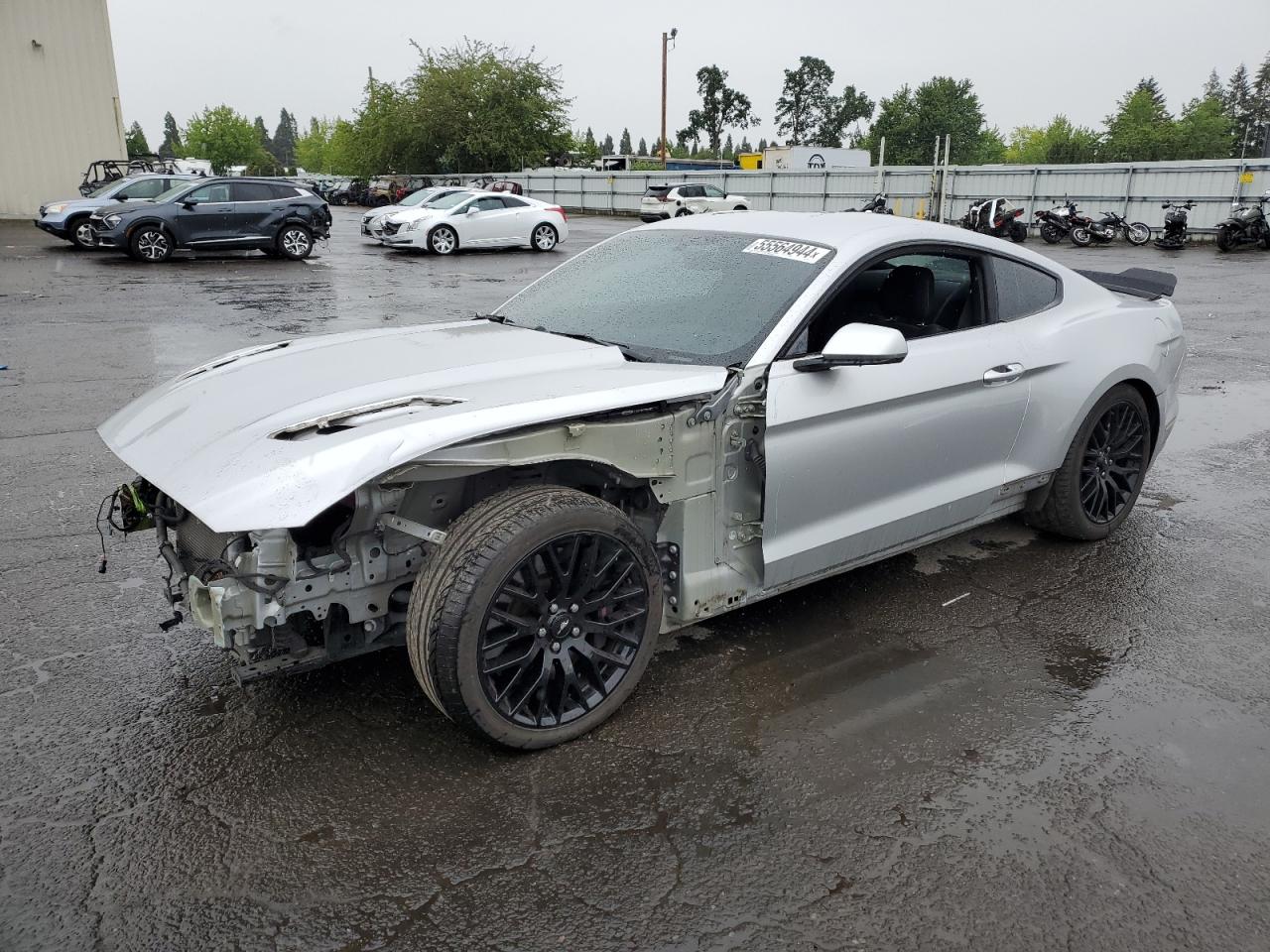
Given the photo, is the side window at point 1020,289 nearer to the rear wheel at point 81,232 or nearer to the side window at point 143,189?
the side window at point 143,189

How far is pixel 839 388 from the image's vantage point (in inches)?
141

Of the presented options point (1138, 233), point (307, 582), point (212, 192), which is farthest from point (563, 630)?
point (1138, 233)

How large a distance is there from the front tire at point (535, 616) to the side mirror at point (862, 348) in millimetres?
948

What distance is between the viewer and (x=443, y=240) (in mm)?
23328

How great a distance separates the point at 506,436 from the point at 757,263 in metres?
1.55

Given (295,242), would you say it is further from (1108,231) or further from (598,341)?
(1108,231)

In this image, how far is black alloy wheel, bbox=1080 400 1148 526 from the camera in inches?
190

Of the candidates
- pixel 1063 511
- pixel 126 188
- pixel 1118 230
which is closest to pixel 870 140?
pixel 1118 230

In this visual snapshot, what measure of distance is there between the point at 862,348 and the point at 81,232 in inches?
888

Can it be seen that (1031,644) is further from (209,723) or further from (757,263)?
(209,723)

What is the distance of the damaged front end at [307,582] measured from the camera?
2818mm

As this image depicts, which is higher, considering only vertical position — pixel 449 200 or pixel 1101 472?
pixel 449 200

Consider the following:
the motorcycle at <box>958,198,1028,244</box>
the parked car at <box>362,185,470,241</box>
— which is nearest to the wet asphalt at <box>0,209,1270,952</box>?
the parked car at <box>362,185,470,241</box>

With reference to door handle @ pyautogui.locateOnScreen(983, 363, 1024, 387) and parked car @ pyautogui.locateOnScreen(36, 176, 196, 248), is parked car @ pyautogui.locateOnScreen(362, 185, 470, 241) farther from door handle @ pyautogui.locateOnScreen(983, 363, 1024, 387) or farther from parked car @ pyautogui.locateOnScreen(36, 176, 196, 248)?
door handle @ pyautogui.locateOnScreen(983, 363, 1024, 387)
